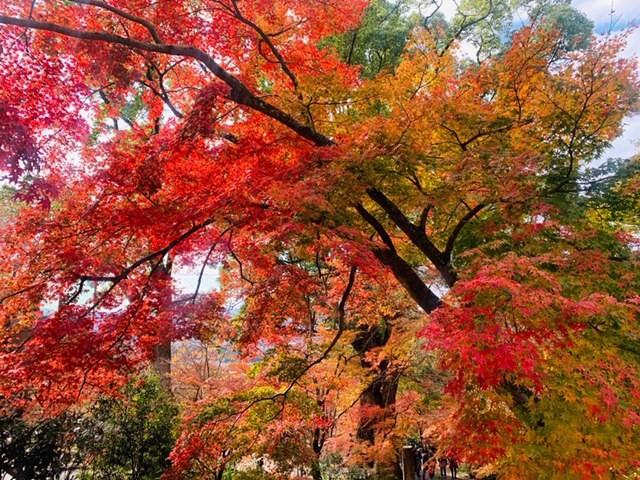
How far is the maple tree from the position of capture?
12.1ft

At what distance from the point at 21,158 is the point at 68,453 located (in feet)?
16.8

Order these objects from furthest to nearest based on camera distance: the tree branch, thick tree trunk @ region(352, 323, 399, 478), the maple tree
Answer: thick tree trunk @ region(352, 323, 399, 478), the tree branch, the maple tree

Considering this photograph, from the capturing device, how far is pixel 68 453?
6.82 m

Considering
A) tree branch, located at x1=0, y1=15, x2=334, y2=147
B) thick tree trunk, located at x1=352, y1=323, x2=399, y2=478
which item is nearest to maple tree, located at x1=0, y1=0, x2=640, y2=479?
tree branch, located at x1=0, y1=15, x2=334, y2=147

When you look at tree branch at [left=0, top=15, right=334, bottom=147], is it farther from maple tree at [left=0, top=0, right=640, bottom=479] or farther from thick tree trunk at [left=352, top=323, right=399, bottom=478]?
thick tree trunk at [left=352, top=323, right=399, bottom=478]

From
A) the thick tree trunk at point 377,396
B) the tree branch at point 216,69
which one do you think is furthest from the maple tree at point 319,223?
the thick tree trunk at point 377,396

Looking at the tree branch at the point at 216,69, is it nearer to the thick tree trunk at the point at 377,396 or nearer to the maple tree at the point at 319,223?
the maple tree at the point at 319,223

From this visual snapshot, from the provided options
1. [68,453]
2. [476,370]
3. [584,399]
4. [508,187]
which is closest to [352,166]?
[508,187]

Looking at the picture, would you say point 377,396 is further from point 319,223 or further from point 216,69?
point 216,69

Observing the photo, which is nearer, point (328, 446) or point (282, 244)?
point (282, 244)

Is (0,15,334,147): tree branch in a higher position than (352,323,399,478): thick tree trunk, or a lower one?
higher

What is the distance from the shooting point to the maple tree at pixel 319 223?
3697 millimetres

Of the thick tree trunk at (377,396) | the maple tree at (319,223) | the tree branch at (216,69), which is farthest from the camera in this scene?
the thick tree trunk at (377,396)

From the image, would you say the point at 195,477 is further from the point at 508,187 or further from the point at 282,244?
the point at 508,187
